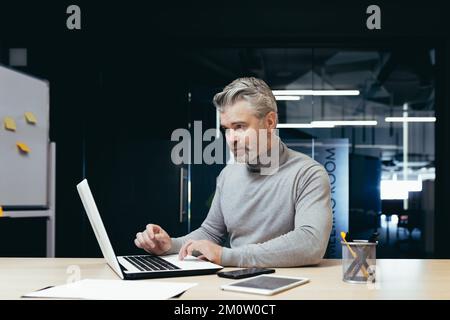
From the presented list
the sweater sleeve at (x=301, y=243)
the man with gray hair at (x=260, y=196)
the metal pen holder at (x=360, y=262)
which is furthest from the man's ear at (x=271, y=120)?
the metal pen holder at (x=360, y=262)

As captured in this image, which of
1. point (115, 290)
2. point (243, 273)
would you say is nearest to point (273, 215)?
point (243, 273)

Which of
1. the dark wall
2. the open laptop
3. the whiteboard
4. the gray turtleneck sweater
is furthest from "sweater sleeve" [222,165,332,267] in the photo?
the dark wall

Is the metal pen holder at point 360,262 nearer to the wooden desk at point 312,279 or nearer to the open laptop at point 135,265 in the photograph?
the wooden desk at point 312,279

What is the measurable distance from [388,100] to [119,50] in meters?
2.17

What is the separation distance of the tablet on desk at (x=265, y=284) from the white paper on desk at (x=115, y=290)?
0.36ft

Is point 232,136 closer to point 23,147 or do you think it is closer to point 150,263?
point 150,263

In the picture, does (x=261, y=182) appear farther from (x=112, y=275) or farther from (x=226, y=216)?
(x=112, y=275)

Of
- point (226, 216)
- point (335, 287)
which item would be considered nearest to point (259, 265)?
point (335, 287)

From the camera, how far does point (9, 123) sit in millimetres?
2900

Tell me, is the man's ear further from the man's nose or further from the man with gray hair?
→ the man's nose

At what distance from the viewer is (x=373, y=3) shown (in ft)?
11.8

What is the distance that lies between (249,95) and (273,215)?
0.42 metres

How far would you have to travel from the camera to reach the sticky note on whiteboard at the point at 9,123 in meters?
2.88
